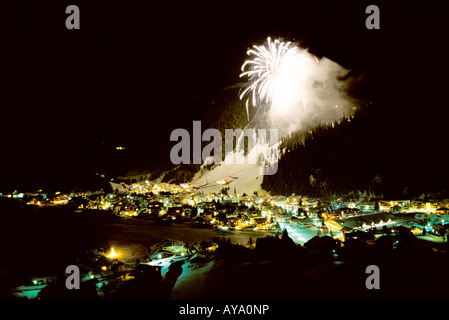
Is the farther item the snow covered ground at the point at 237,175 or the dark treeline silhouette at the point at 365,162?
the snow covered ground at the point at 237,175

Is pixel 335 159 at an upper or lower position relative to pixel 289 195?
upper

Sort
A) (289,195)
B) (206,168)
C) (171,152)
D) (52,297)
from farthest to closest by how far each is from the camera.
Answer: (171,152) < (206,168) < (289,195) < (52,297)

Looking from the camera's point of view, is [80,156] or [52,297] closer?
[52,297]

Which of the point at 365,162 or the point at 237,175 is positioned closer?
the point at 365,162

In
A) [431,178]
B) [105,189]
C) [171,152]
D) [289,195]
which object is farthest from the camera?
[171,152]

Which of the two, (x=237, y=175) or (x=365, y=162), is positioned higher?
(x=365, y=162)

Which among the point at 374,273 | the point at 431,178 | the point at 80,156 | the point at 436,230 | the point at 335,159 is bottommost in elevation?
the point at 436,230

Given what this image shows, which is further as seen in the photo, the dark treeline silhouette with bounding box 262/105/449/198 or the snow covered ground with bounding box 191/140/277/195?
the snow covered ground with bounding box 191/140/277/195
